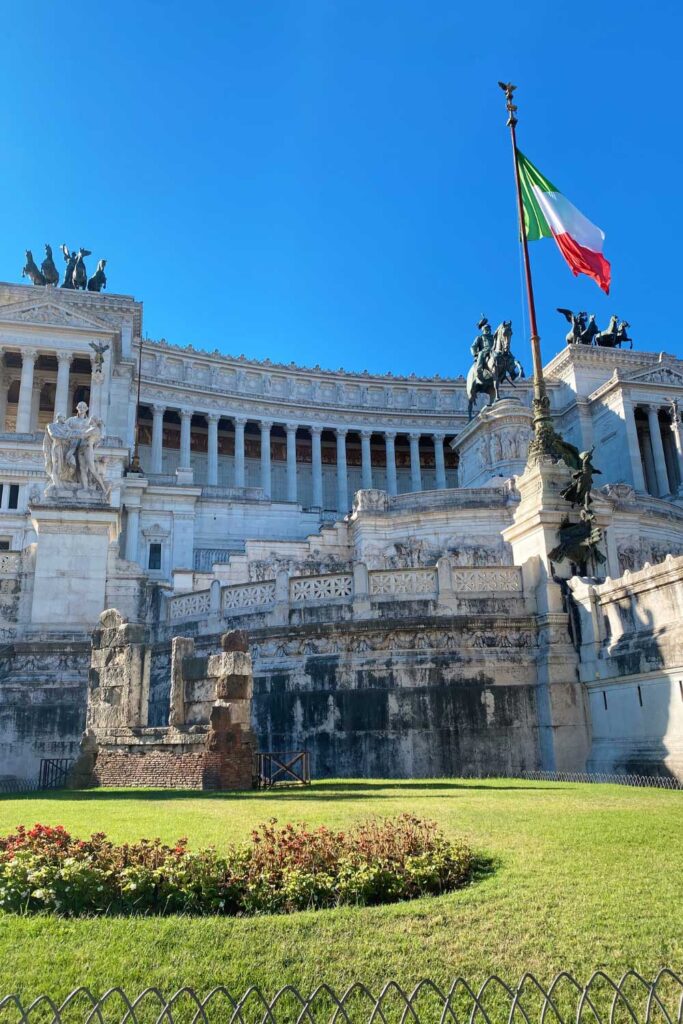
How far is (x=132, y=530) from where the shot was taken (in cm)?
5156

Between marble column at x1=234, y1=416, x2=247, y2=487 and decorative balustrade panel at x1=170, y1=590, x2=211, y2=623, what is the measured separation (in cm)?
5660

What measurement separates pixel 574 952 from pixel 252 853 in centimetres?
342

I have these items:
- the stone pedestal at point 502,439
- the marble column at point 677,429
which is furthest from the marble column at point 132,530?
the marble column at point 677,429

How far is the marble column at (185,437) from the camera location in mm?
81875

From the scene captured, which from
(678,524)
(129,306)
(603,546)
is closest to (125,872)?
(603,546)

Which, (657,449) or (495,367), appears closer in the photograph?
(495,367)

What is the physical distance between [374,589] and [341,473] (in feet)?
213

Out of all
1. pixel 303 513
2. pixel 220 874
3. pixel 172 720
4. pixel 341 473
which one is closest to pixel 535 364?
pixel 172 720

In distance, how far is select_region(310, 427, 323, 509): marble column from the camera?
8550cm

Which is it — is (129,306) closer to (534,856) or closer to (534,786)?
(534,786)

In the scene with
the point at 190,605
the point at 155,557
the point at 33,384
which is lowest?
the point at 190,605

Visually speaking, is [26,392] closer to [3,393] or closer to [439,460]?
[3,393]

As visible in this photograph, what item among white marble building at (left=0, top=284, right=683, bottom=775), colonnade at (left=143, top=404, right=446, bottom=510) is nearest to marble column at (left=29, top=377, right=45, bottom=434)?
white marble building at (left=0, top=284, right=683, bottom=775)

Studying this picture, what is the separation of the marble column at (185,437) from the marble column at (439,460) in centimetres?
2750
